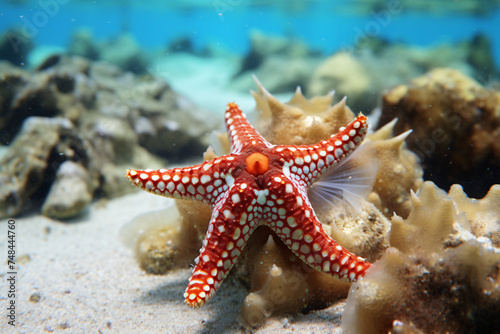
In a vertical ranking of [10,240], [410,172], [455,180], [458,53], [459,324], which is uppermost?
[459,324]

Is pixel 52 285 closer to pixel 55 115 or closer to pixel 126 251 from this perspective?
pixel 126 251

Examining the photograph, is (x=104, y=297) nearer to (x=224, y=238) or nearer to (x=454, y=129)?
(x=224, y=238)

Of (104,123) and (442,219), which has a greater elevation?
(442,219)

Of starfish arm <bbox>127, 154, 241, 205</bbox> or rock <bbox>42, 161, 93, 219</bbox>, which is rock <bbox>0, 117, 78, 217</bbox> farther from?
starfish arm <bbox>127, 154, 241, 205</bbox>

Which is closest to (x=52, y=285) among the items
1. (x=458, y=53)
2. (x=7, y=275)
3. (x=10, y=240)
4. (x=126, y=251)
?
(x=7, y=275)

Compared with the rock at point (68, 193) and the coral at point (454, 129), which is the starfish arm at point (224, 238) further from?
the rock at point (68, 193)

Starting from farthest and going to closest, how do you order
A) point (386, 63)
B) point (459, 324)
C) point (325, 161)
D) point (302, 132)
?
point (386, 63) < point (302, 132) < point (325, 161) < point (459, 324)

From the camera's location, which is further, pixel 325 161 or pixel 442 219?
pixel 325 161

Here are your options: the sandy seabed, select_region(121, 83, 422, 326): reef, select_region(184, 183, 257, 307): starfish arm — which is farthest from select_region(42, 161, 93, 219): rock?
select_region(184, 183, 257, 307): starfish arm
